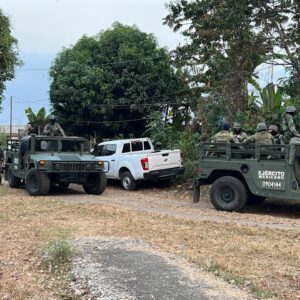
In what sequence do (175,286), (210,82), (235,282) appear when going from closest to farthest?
(175,286) < (235,282) < (210,82)

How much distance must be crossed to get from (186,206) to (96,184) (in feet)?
11.1

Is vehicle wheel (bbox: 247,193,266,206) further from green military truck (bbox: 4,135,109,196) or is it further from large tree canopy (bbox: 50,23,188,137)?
large tree canopy (bbox: 50,23,188,137)

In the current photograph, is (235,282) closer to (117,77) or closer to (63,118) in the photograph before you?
(117,77)

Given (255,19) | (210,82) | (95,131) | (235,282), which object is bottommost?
(235,282)

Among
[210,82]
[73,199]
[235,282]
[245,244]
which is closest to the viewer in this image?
[235,282]

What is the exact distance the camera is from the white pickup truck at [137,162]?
1584 cm

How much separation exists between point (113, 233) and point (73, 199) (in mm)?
5778

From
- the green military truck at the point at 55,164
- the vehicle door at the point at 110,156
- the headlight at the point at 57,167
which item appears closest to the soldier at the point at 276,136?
the green military truck at the point at 55,164

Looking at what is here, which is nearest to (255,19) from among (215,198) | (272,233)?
(215,198)

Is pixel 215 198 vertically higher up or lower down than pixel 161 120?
lower down

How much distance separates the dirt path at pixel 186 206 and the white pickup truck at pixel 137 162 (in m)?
0.46

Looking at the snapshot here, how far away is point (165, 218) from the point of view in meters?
10.1

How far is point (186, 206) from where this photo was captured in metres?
12.7

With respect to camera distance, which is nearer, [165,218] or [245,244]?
[245,244]
